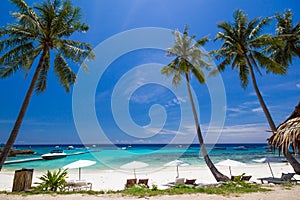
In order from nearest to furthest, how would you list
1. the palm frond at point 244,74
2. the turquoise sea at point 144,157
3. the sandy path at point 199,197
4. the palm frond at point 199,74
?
1. the sandy path at point 199,197
2. the palm frond at point 199,74
3. the palm frond at point 244,74
4. the turquoise sea at point 144,157

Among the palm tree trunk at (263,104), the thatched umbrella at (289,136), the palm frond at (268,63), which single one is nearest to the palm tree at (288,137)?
the thatched umbrella at (289,136)

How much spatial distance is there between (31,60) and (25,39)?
124 centimetres

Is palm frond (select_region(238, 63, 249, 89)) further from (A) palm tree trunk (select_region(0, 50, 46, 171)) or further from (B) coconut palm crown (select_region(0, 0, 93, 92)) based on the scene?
(A) palm tree trunk (select_region(0, 50, 46, 171))

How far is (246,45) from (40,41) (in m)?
11.9

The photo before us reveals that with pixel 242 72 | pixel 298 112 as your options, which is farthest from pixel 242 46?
pixel 298 112

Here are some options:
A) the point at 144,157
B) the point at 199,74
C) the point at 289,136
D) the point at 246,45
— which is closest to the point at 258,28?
the point at 246,45

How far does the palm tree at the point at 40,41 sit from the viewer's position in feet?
31.6

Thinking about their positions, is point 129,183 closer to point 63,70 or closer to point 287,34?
point 63,70

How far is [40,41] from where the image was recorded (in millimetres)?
10188

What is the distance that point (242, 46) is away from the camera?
530 inches

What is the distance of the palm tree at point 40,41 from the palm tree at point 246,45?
873 centimetres

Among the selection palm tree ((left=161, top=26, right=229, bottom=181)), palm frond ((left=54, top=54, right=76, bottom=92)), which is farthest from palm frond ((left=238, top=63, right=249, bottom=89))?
palm frond ((left=54, top=54, right=76, bottom=92))

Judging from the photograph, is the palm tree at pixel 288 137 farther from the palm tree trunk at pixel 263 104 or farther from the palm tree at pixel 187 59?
the palm tree at pixel 187 59

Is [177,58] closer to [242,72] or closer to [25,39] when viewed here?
[242,72]
